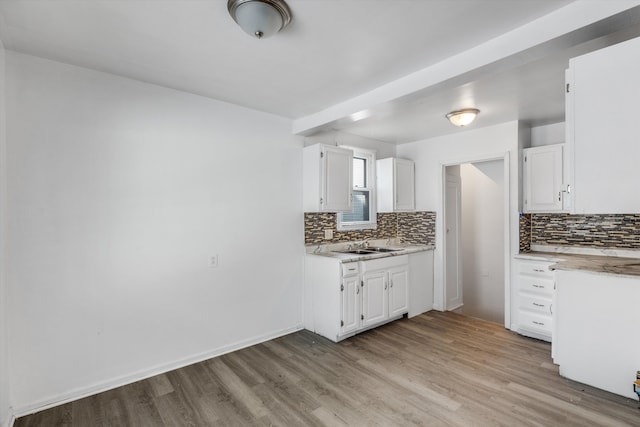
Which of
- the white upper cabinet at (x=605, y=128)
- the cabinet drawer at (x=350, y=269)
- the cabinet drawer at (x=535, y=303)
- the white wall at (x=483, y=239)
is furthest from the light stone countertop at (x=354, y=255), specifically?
the white upper cabinet at (x=605, y=128)

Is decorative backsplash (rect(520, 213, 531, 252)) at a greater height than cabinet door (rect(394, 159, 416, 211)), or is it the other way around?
cabinet door (rect(394, 159, 416, 211))

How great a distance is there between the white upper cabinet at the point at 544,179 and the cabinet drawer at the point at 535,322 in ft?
3.89

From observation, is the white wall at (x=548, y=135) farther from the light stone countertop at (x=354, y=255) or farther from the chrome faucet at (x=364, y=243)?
the chrome faucet at (x=364, y=243)

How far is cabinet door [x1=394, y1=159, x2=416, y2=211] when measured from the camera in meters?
4.50

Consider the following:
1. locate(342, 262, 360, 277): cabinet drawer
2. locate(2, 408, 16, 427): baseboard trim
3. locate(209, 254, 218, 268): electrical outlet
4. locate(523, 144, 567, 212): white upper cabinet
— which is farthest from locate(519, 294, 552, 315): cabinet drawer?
locate(2, 408, 16, 427): baseboard trim

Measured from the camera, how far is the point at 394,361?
2982 mm

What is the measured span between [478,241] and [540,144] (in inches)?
81.0

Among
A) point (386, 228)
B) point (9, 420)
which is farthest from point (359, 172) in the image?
point (9, 420)

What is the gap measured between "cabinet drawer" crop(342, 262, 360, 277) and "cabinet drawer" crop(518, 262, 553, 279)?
182 cm

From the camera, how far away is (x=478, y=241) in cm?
550

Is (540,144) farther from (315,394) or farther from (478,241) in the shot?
(315,394)

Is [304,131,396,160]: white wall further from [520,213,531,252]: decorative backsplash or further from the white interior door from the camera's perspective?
[520,213,531,252]: decorative backsplash

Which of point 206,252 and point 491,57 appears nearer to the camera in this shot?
point 491,57

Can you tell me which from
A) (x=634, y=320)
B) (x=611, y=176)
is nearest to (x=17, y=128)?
(x=611, y=176)
